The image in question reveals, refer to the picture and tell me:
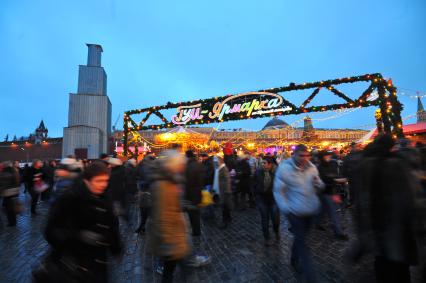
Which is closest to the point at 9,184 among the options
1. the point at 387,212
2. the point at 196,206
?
the point at 196,206

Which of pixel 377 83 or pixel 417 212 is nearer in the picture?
pixel 417 212

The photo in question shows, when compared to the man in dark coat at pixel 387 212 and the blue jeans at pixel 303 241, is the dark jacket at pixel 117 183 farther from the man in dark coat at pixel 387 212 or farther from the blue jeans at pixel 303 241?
the man in dark coat at pixel 387 212

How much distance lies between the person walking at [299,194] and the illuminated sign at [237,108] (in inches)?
377

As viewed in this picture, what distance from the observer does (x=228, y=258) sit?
14.1 ft

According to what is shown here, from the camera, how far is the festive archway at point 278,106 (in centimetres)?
1128

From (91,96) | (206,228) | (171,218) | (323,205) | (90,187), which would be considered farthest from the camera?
(91,96)

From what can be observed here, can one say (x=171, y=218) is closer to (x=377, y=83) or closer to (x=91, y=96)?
(x=377, y=83)

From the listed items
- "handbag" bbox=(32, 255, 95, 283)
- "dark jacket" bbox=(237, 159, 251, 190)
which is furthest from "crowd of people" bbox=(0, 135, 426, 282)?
"dark jacket" bbox=(237, 159, 251, 190)

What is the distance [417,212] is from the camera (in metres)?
2.25

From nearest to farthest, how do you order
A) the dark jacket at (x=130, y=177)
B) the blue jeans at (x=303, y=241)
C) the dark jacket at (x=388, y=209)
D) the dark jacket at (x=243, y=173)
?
1. the dark jacket at (x=388, y=209)
2. the blue jeans at (x=303, y=241)
3. the dark jacket at (x=130, y=177)
4. the dark jacket at (x=243, y=173)

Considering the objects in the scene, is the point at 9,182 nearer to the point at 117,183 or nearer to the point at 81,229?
Answer: the point at 117,183

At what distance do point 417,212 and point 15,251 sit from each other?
20.0 ft

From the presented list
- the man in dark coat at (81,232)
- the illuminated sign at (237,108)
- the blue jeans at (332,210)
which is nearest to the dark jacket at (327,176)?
the blue jeans at (332,210)

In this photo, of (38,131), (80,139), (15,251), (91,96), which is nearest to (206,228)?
(15,251)
